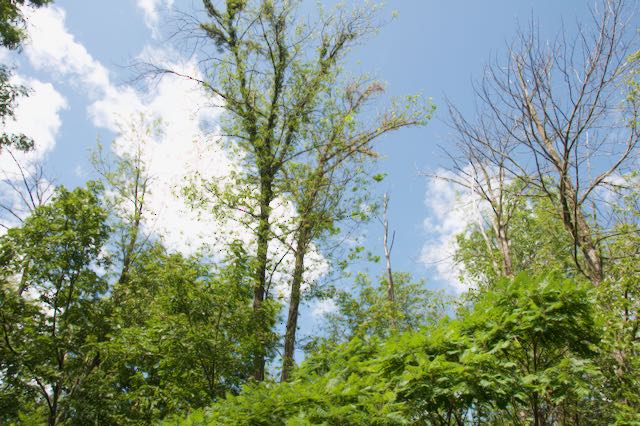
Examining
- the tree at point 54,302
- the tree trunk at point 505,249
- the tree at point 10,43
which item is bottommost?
the tree at point 54,302

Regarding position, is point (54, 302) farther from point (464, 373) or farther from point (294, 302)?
point (464, 373)

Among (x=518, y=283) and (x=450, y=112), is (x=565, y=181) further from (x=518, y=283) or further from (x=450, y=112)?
(x=518, y=283)

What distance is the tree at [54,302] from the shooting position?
6.89m

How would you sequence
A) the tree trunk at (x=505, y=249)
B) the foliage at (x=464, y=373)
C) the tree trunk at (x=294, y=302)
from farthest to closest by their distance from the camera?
the tree trunk at (x=505, y=249) → the tree trunk at (x=294, y=302) → the foliage at (x=464, y=373)

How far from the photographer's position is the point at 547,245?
18375 millimetres

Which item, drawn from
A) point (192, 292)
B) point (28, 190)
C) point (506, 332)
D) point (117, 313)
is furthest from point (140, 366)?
point (28, 190)

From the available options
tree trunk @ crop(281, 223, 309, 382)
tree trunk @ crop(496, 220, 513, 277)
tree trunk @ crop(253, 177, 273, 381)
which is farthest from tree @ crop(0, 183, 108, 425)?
tree trunk @ crop(496, 220, 513, 277)

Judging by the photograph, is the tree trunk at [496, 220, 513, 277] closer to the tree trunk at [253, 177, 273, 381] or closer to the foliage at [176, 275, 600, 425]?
the tree trunk at [253, 177, 273, 381]

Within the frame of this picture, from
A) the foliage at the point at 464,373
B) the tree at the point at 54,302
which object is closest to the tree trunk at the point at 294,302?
the tree at the point at 54,302

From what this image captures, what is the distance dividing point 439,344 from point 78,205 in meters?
6.47

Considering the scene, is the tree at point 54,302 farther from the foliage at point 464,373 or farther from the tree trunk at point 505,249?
the tree trunk at point 505,249

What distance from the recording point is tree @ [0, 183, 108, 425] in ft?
22.6

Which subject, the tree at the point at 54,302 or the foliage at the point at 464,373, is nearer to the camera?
the foliage at the point at 464,373

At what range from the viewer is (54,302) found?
7219 mm
